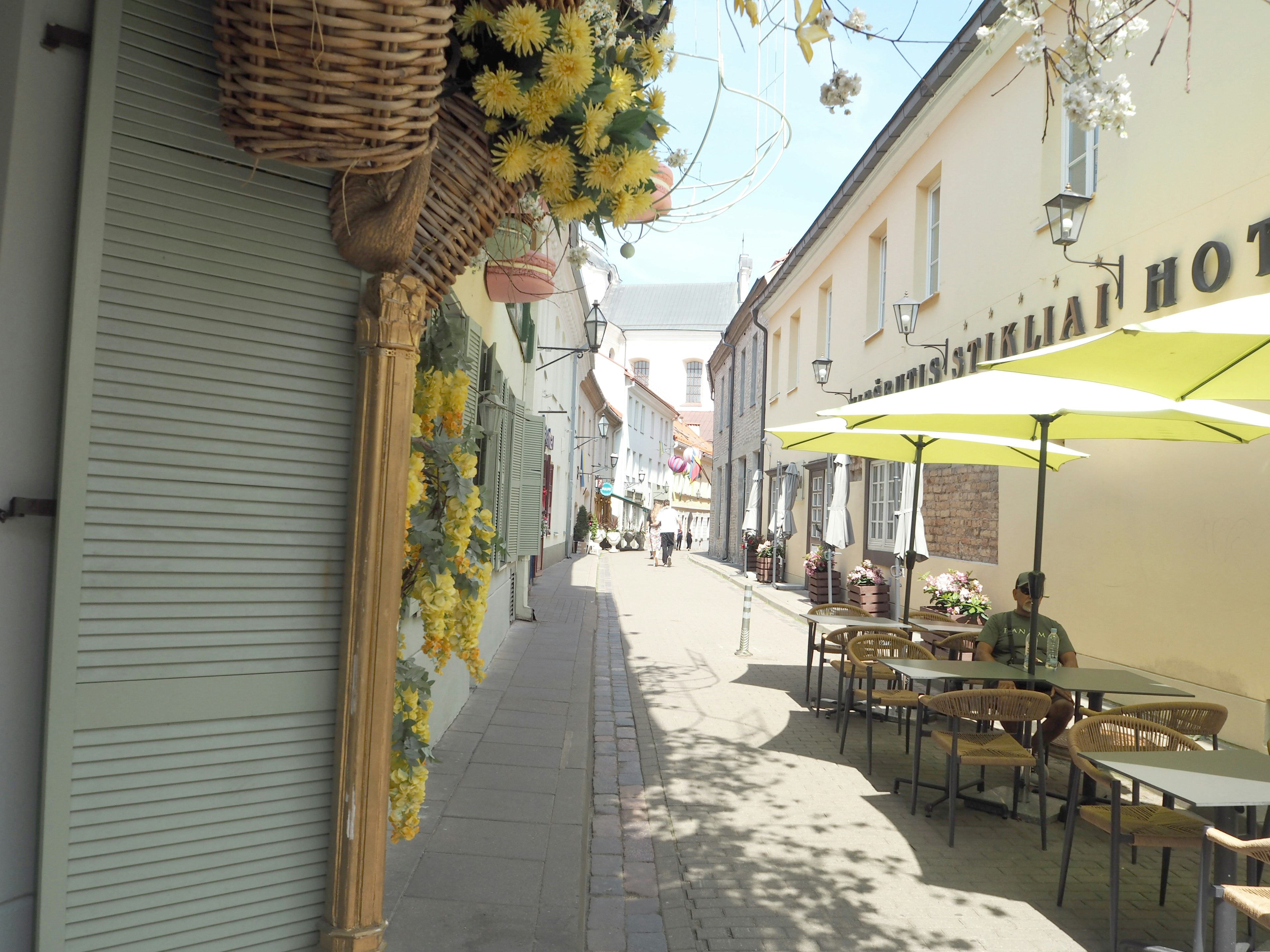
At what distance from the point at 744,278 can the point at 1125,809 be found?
63058mm

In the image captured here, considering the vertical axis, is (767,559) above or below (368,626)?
below

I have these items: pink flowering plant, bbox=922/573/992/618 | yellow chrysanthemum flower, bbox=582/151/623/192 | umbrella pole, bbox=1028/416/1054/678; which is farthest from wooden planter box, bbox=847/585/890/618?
yellow chrysanthemum flower, bbox=582/151/623/192

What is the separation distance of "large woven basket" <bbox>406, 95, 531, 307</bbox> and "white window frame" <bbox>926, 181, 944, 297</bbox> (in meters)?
11.9

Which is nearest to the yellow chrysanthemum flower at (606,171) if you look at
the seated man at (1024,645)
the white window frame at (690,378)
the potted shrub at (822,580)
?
the seated man at (1024,645)

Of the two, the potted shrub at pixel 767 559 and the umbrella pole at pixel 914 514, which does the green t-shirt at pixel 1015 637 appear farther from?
the potted shrub at pixel 767 559

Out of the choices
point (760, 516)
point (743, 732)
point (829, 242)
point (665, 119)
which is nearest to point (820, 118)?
point (665, 119)

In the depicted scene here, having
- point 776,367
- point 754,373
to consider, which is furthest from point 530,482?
point 754,373

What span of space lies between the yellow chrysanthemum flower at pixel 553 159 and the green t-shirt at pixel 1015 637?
4.86 meters

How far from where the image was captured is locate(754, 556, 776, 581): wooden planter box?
2223 centimetres

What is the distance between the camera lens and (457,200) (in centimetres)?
255

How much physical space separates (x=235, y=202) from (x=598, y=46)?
110cm

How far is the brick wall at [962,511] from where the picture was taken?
36.9 ft

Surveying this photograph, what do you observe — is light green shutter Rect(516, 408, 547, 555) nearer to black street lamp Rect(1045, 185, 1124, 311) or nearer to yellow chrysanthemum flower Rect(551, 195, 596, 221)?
black street lamp Rect(1045, 185, 1124, 311)

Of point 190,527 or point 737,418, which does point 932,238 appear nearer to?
point 190,527
